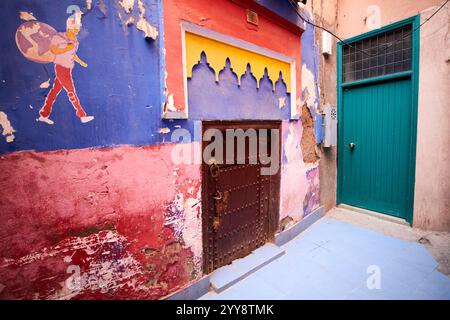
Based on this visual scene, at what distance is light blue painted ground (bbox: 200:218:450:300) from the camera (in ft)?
Answer: 8.30

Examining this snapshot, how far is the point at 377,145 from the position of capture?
168 inches

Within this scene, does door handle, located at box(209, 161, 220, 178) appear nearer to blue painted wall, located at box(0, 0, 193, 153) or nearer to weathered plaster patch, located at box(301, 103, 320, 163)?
blue painted wall, located at box(0, 0, 193, 153)

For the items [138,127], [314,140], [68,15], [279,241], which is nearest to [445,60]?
[314,140]

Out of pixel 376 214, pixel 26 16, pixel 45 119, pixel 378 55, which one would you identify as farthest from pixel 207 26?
pixel 376 214

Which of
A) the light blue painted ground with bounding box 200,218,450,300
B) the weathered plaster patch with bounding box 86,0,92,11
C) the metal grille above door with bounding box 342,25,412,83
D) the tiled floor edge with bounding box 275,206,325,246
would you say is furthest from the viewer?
the metal grille above door with bounding box 342,25,412,83

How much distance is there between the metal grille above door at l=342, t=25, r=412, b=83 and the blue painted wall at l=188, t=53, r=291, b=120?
1.94 metres

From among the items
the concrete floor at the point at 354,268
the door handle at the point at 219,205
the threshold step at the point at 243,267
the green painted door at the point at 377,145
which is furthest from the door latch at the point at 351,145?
the door handle at the point at 219,205

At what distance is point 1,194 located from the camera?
4.78ft

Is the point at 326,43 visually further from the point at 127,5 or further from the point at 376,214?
the point at 127,5

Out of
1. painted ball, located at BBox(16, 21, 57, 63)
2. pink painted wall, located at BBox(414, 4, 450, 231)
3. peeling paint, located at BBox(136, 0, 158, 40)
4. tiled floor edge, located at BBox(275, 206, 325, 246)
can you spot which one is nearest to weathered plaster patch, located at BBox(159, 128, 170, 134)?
peeling paint, located at BBox(136, 0, 158, 40)

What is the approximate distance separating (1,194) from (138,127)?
96 centimetres

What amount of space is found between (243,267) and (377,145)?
323 centimetres

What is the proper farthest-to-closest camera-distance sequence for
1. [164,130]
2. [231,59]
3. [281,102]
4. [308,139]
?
[308,139], [281,102], [231,59], [164,130]

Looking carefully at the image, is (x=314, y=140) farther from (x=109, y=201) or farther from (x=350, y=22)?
(x=109, y=201)
